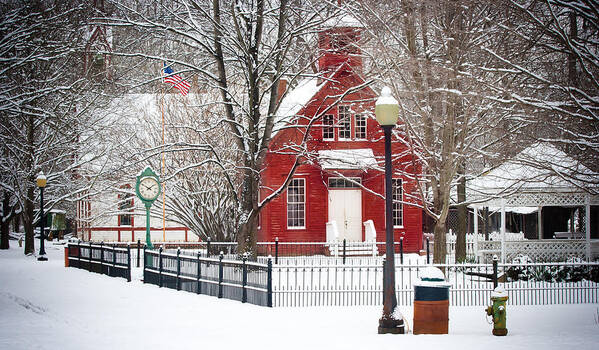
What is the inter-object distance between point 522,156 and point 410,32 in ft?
18.3

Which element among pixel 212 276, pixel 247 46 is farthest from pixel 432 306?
pixel 247 46

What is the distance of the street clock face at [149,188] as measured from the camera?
24422 millimetres

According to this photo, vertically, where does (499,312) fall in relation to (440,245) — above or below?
below

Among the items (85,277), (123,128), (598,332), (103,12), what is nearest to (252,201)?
(85,277)

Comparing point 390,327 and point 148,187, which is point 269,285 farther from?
point 148,187

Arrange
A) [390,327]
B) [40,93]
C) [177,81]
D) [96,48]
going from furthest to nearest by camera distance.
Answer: [177,81]
[96,48]
[40,93]
[390,327]

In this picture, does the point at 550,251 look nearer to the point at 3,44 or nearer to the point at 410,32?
the point at 410,32

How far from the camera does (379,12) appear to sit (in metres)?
19.0

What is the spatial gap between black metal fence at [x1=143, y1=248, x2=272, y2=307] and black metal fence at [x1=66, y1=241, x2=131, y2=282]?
150 cm

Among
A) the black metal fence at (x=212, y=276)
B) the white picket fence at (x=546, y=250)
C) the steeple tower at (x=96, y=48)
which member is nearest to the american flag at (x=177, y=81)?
the steeple tower at (x=96, y=48)

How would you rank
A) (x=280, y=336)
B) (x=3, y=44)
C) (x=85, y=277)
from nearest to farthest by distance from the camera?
1. (x=280, y=336)
2. (x=3, y=44)
3. (x=85, y=277)

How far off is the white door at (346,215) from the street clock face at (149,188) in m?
10.8

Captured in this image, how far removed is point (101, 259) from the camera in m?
25.6

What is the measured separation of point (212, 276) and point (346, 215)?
48.7ft
